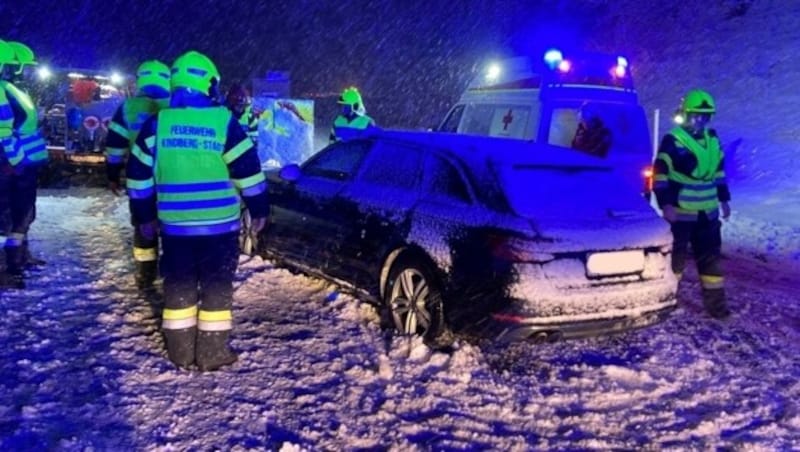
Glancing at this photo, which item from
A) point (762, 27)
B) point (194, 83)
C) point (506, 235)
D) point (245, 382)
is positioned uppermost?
point (762, 27)

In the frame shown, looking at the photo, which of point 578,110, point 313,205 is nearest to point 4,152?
point 313,205

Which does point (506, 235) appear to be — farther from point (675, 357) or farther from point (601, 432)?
point (675, 357)

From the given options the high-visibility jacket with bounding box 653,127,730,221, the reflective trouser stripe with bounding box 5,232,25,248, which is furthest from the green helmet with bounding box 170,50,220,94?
the high-visibility jacket with bounding box 653,127,730,221

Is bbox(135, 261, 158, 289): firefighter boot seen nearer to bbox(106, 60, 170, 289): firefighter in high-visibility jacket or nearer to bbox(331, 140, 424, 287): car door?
bbox(106, 60, 170, 289): firefighter in high-visibility jacket

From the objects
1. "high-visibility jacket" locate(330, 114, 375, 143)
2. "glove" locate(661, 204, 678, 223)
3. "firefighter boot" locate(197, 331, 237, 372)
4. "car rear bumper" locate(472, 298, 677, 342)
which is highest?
"high-visibility jacket" locate(330, 114, 375, 143)

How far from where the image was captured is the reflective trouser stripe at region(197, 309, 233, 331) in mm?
4578

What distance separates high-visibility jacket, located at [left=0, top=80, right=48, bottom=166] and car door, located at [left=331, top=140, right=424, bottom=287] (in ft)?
8.32

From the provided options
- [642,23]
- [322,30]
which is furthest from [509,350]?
[322,30]

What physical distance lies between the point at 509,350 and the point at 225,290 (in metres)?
1.94

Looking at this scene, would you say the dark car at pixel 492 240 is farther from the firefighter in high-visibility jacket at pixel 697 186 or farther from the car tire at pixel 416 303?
the firefighter in high-visibility jacket at pixel 697 186

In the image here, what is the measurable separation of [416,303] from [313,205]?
4.92 feet

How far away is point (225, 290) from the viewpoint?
4.59 meters

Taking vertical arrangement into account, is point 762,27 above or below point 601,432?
above

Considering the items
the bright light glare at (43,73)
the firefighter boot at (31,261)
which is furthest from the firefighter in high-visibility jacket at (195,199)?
the bright light glare at (43,73)
